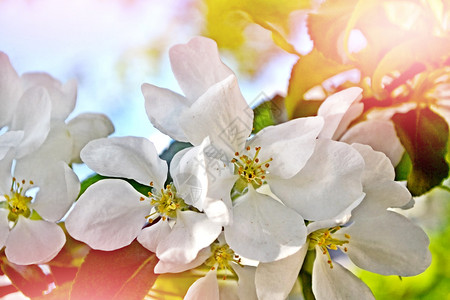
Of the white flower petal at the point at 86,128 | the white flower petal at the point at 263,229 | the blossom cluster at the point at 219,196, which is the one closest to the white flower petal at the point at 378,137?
the blossom cluster at the point at 219,196

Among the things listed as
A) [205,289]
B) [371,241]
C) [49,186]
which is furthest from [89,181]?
[371,241]

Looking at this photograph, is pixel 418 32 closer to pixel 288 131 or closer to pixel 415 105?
pixel 415 105

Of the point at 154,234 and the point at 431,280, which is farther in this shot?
the point at 431,280

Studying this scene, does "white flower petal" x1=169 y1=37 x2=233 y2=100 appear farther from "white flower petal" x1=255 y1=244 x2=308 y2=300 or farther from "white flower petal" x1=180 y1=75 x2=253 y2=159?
"white flower petal" x1=255 y1=244 x2=308 y2=300

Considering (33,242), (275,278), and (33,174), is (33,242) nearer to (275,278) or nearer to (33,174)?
(33,174)

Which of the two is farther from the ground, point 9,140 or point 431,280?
point 9,140

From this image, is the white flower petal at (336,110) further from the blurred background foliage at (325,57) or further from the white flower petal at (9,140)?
the white flower petal at (9,140)

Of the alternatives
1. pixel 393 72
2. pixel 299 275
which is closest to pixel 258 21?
pixel 393 72
